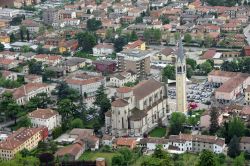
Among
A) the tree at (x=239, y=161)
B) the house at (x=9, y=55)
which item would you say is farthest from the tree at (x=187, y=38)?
the tree at (x=239, y=161)

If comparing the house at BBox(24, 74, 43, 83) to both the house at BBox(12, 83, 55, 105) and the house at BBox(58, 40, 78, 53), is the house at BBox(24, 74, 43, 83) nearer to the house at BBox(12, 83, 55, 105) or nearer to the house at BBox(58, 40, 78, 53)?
the house at BBox(12, 83, 55, 105)

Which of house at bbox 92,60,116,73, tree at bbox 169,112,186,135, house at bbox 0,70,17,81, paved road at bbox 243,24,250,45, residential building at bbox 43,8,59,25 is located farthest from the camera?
residential building at bbox 43,8,59,25

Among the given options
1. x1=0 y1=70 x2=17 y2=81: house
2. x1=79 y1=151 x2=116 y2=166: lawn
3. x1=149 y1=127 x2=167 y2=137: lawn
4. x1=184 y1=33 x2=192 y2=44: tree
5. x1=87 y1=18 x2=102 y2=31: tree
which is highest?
x1=87 y1=18 x2=102 y2=31: tree

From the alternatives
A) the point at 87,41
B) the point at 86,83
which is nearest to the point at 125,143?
the point at 86,83

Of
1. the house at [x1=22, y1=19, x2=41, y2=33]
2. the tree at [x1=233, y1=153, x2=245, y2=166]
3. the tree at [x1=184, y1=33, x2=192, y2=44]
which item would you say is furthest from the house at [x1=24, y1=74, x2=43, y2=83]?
the tree at [x1=233, y1=153, x2=245, y2=166]

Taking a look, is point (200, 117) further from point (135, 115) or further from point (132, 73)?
point (132, 73)

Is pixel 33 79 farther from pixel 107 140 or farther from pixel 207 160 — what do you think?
pixel 207 160

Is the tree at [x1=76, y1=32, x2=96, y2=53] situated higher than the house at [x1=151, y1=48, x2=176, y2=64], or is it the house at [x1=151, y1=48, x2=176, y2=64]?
the tree at [x1=76, y1=32, x2=96, y2=53]

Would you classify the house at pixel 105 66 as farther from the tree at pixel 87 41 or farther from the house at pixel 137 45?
the tree at pixel 87 41
